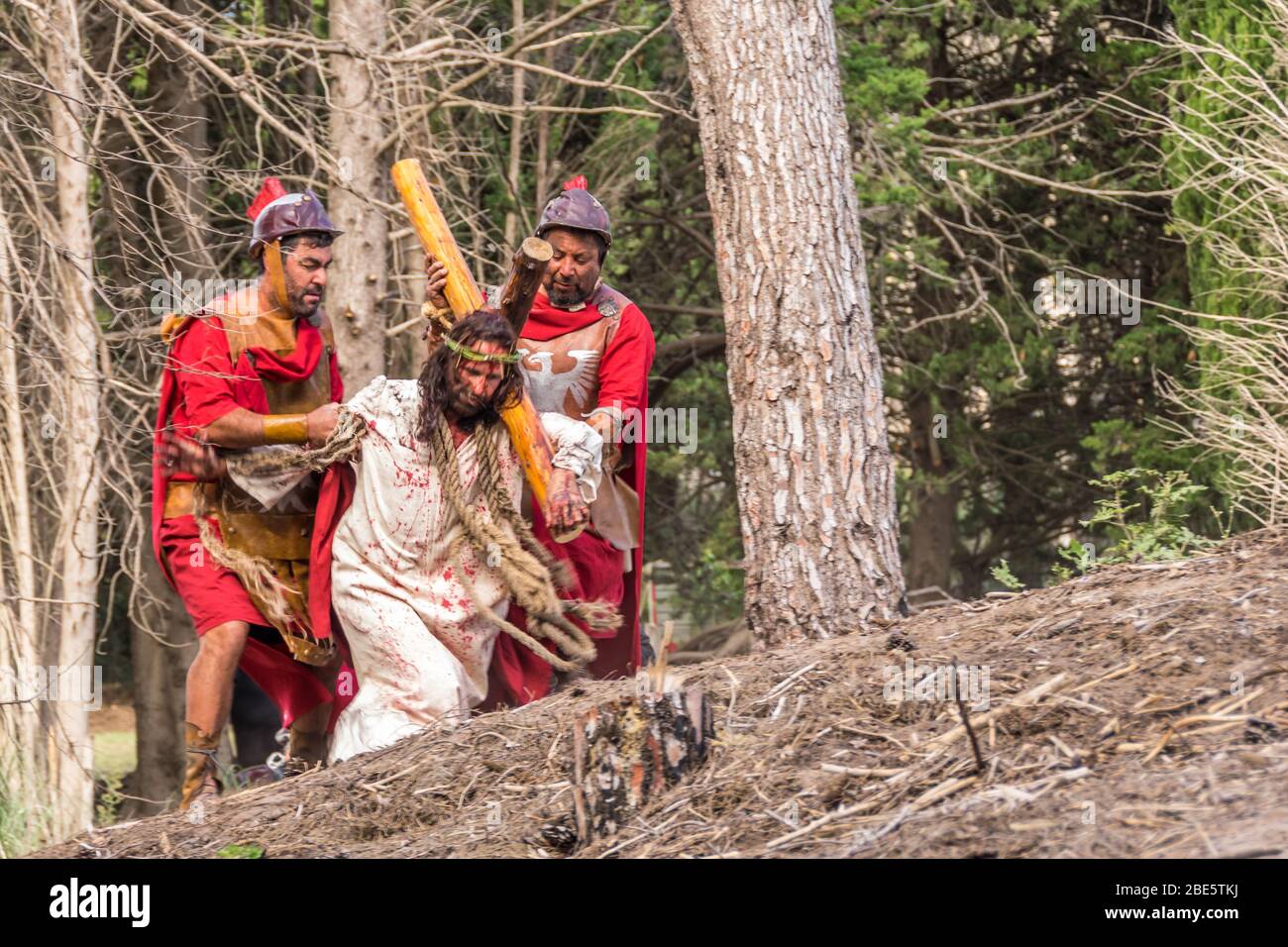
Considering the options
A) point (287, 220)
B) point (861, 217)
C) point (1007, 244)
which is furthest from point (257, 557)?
point (1007, 244)

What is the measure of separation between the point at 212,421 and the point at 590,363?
147cm

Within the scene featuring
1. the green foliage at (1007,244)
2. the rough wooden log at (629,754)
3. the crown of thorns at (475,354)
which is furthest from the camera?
the green foliage at (1007,244)

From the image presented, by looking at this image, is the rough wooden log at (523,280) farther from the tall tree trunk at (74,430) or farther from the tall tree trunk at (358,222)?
the tall tree trunk at (358,222)

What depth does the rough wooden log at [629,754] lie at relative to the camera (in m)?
4.07

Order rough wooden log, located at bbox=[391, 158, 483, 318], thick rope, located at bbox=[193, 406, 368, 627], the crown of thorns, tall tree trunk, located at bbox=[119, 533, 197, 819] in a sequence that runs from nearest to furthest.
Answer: the crown of thorns, rough wooden log, located at bbox=[391, 158, 483, 318], thick rope, located at bbox=[193, 406, 368, 627], tall tree trunk, located at bbox=[119, 533, 197, 819]

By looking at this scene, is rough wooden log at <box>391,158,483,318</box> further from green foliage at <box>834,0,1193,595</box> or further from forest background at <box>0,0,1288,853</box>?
green foliage at <box>834,0,1193,595</box>

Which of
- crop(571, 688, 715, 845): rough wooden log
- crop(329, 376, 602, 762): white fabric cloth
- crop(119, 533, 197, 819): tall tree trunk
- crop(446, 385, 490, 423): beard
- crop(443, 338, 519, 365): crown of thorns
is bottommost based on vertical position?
crop(119, 533, 197, 819): tall tree trunk

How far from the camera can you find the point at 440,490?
5.73 metres

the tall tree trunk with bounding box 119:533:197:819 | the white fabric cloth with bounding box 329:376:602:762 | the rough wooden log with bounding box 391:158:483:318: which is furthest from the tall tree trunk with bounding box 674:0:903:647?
the tall tree trunk with bounding box 119:533:197:819

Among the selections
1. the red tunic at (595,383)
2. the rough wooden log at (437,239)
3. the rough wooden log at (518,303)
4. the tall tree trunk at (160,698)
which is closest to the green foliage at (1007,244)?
the red tunic at (595,383)

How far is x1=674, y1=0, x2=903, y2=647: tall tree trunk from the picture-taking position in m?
5.70

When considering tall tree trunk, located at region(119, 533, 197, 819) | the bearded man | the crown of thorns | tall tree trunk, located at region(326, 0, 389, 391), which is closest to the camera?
the crown of thorns

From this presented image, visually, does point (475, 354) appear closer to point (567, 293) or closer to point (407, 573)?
point (407, 573)

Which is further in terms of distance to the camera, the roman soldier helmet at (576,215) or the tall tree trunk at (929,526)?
the tall tree trunk at (929,526)
